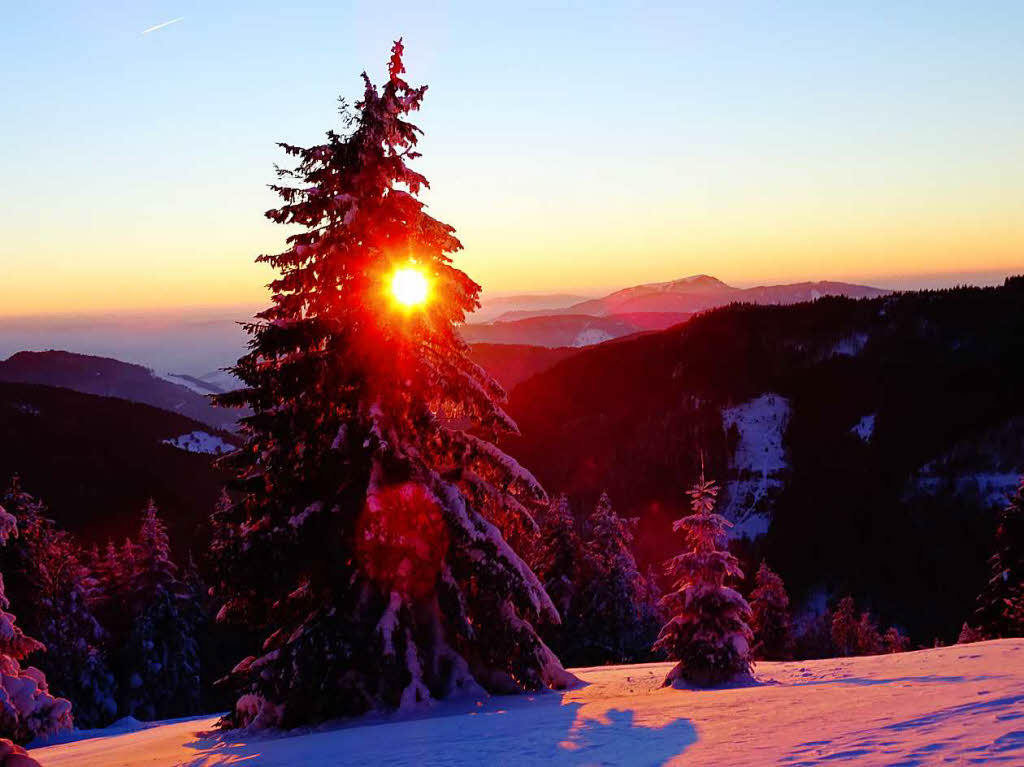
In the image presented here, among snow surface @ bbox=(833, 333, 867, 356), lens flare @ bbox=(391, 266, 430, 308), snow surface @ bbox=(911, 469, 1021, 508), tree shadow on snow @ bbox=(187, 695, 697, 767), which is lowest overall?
snow surface @ bbox=(911, 469, 1021, 508)

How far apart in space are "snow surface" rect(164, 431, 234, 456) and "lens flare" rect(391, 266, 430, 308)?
→ 113m

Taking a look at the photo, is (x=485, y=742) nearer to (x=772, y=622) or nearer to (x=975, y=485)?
(x=772, y=622)

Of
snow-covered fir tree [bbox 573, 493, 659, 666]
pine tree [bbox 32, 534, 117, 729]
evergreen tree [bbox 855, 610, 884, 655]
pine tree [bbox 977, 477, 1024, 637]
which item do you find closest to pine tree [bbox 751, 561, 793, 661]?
snow-covered fir tree [bbox 573, 493, 659, 666]

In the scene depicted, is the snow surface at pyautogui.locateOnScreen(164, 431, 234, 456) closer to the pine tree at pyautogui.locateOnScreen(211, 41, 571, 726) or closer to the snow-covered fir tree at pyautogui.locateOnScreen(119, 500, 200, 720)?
the snow-covered fir tree at pyautogui.locateOnScreen(119, 500, 200, 720)

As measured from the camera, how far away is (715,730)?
354 inches

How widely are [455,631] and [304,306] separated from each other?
6478 millimetres

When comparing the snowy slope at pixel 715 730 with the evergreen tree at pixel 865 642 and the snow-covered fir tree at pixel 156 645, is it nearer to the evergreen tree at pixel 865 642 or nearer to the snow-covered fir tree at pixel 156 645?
the snow-covered fir tree at pixel 156 645

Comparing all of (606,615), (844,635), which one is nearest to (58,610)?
(606,615)

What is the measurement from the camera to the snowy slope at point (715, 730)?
7.21 meters

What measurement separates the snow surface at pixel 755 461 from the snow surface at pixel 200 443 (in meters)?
81.4

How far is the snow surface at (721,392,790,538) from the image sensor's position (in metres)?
124

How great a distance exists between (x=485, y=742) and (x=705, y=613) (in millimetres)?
11803

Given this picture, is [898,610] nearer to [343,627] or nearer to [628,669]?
[628,669]

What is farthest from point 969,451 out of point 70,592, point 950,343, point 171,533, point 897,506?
point 70,592
